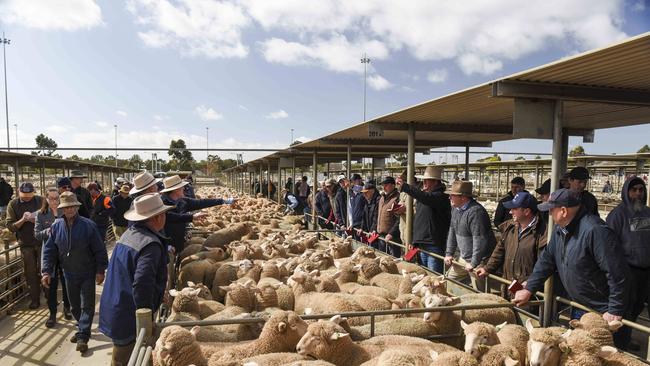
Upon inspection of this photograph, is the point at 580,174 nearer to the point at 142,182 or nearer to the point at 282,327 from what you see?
the point at 282,327

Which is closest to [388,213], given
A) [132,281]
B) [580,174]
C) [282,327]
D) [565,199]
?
[580,174]

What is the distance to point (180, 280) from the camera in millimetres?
6371

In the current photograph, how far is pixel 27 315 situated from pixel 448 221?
6706 mm

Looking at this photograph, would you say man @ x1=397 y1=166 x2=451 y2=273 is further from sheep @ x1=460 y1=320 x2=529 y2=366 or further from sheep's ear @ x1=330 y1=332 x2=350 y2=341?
sheep's ear @ x1=330 y1=332 x2=350 y2=341

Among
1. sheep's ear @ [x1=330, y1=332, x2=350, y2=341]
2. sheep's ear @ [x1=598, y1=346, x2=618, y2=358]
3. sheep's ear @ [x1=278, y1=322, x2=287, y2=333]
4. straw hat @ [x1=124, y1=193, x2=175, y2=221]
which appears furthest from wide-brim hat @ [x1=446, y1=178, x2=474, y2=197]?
straw hat @ [x1=124, y1=193, x2=175, y2=221]

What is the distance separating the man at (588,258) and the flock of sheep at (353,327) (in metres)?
0.26

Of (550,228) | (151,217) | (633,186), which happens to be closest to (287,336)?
(151,217)

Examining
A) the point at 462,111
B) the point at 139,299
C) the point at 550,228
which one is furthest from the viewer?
the point at 462,111

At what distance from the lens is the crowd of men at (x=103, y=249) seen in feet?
11.0

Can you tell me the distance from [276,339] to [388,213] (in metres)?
4.83

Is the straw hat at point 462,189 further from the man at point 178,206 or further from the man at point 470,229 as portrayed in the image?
the man at point 178,206

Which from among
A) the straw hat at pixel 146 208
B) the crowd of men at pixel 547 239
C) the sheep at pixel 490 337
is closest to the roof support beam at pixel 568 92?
the crowd of men at pixel 547 239

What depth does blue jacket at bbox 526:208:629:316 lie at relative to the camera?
3.18 metres

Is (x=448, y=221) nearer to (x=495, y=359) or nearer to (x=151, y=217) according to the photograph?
(x=495, y=359)
